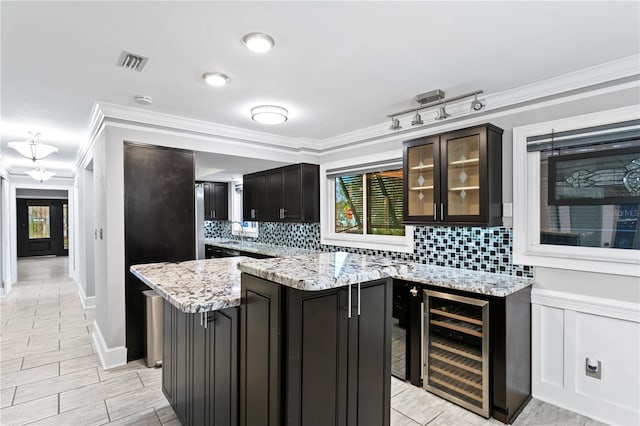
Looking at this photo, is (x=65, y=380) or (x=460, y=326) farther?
(x=65, y=380)

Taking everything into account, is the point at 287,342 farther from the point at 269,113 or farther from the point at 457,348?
the point at 269,113

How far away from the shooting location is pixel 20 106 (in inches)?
124

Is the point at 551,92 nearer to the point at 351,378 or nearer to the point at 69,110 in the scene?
the point at 351,378

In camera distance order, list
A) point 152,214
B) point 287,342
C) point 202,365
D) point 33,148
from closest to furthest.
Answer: point 287,342
point 202,365
point 152,214
point 33,148

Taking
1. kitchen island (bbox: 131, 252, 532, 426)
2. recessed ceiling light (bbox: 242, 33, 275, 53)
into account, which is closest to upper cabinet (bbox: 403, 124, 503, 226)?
kitchen island (bbox: 131, 252, 532, 426)

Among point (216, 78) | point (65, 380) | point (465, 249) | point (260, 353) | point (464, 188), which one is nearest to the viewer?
point (260, 353)

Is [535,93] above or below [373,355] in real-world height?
above

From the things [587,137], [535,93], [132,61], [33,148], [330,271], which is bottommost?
[330,271]

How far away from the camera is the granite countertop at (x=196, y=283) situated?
5.21 ft

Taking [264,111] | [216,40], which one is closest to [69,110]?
[264,111]

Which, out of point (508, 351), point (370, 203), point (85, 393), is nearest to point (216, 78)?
point (370, 203)

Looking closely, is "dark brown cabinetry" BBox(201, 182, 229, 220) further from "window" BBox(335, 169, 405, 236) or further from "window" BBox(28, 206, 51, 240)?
"window" BBox(28, 206, 51, 240)

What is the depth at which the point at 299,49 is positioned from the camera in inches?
82.7

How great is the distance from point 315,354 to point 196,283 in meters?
1.04
